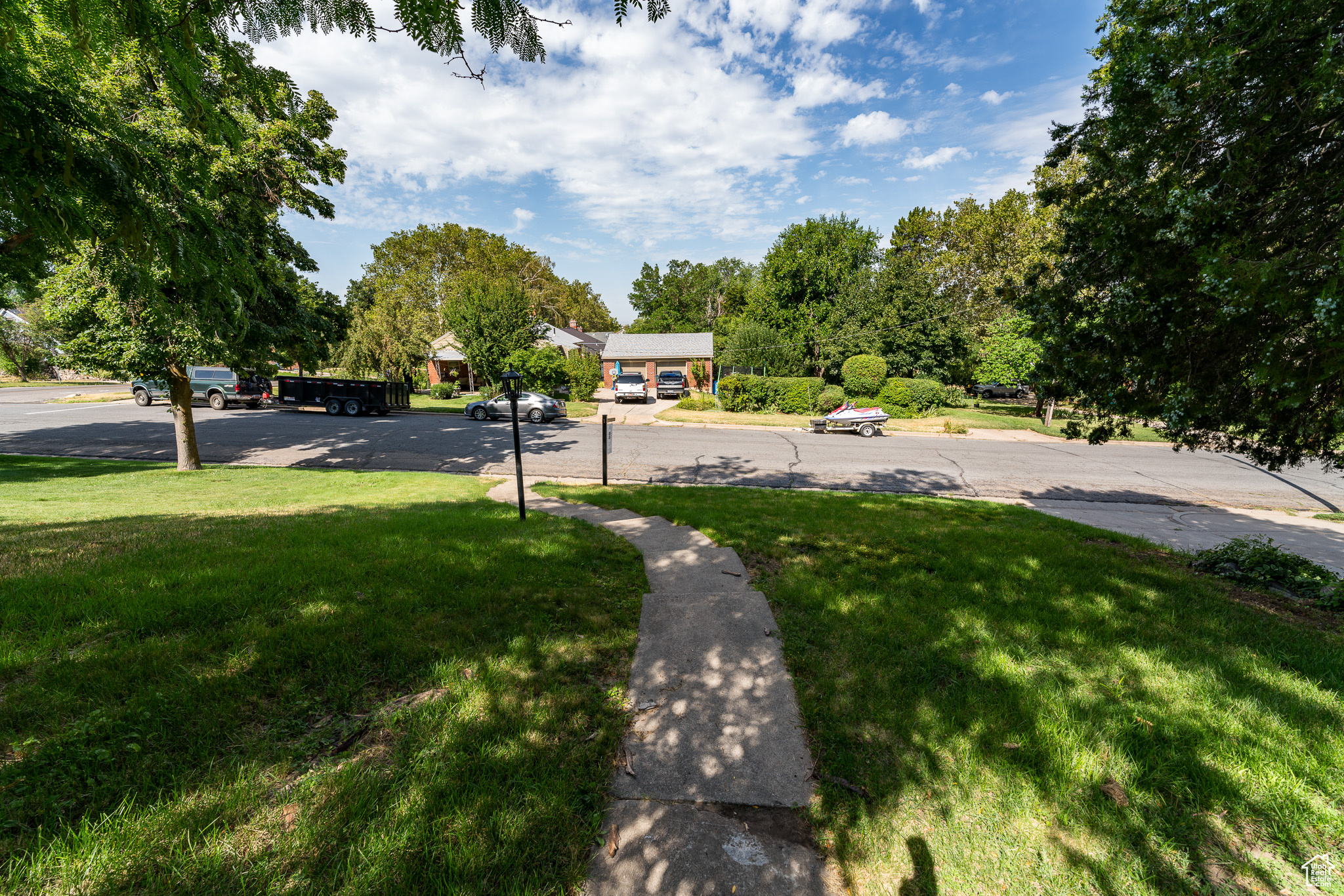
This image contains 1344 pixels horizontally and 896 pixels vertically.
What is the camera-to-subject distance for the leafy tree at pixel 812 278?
102 feet

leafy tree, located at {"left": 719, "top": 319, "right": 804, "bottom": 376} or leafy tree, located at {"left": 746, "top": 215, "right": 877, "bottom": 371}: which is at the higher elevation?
leafy tree, located at {"left": 746, "top": 215, "right": 877, "bottom": 371}

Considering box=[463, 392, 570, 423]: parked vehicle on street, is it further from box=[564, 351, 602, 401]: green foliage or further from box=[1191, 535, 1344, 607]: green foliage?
box=[1191, 535, 1344, 607]: green foliage

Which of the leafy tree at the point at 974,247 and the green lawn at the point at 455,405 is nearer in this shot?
the green lawn at the point at 455,405

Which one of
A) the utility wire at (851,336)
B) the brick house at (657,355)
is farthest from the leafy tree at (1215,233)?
the brick house at (657,355)

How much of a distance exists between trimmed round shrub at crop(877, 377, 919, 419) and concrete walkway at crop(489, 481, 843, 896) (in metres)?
22.4

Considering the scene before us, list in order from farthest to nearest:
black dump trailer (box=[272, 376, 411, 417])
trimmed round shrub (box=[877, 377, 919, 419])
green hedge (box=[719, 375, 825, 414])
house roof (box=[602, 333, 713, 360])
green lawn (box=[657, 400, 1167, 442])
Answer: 1. house roof (box=[602, 333, 713, 360])
2. green hedge (box=[719, 375, 825, 414])
3. trimmed round shrub (box=[877, 377, 919, 419])
4. black dump trailer (box=[272, 376, 411, 417])
5. green lawn (box=[657, 400, 1167, 442])

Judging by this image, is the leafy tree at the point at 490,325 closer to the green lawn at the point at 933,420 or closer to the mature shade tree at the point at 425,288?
the mature shade tree at the point at 425,288

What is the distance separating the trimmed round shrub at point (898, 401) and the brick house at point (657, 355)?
15655 millimetres

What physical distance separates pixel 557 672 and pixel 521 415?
1943 cm

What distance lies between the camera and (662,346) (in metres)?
40.4

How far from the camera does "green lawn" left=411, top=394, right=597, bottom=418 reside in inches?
988

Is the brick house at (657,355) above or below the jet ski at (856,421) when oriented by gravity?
above

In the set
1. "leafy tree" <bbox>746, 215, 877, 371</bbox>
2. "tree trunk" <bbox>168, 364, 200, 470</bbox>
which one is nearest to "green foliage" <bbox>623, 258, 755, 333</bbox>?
"leafy tree" <bbox>746, 215, 877, 371</bbox>

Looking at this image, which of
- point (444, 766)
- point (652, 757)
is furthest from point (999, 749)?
point (444, 766)
